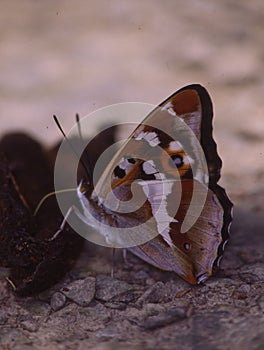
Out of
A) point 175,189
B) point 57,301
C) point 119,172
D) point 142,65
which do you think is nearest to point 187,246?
point 175,189

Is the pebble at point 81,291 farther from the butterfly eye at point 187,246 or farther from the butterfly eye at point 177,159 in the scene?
the butterfly eye at point 177,159

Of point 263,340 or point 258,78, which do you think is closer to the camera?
point 263,340

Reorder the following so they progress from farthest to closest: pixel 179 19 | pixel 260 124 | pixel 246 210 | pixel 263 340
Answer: pixel 179 19 → pixel 260 124 → pixel 246 210 → pixel 263 340

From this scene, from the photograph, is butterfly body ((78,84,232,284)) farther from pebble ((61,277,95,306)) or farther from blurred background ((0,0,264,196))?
blurred background ((0,0,264,196))

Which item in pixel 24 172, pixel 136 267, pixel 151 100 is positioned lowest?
pixel 136 267

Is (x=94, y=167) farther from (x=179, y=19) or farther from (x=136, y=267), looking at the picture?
(x=179, y=19)

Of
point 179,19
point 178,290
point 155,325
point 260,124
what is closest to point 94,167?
point 178,290
